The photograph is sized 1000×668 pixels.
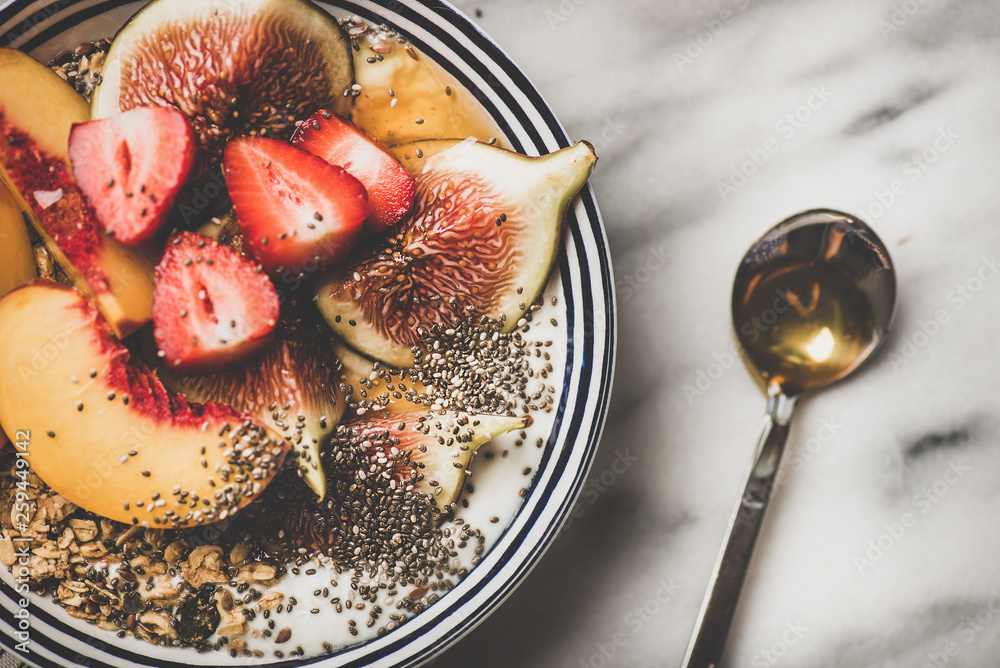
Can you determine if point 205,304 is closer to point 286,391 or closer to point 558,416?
point 286,391

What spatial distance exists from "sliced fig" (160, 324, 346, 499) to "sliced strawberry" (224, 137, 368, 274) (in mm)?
166

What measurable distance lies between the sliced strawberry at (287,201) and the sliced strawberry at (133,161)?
86 millimetres

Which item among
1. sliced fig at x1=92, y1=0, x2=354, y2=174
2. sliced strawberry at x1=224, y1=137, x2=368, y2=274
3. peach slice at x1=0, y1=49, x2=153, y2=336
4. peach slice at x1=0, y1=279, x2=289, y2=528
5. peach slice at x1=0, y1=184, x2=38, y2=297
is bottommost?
peach slice at x1=0, y1=279, x2=289, y2=528

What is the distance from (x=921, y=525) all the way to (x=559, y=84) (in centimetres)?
121

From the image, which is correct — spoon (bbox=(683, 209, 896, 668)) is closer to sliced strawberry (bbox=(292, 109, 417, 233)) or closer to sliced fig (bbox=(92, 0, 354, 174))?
sliced strawberry (bbox=(292, 109, 417, 233))

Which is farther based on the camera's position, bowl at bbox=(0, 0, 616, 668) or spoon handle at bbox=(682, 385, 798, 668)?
spoon handle at bbox=(682, 385, 798, 668)

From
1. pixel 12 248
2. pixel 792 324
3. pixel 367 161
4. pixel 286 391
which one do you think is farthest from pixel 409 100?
pixel 792 324

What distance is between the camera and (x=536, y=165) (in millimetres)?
1099

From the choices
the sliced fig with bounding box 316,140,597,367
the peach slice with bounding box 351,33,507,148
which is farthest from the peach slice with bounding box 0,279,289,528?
the peach slice with bounding box 351,33,507,148

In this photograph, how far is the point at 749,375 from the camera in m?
1.33

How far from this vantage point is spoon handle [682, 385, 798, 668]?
4.08 ft

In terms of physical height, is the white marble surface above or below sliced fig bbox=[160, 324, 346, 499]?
above

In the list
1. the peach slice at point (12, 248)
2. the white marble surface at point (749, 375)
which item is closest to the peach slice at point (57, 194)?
the peach slice at point (12, 248)

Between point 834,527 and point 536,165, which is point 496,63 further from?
point 834,527
